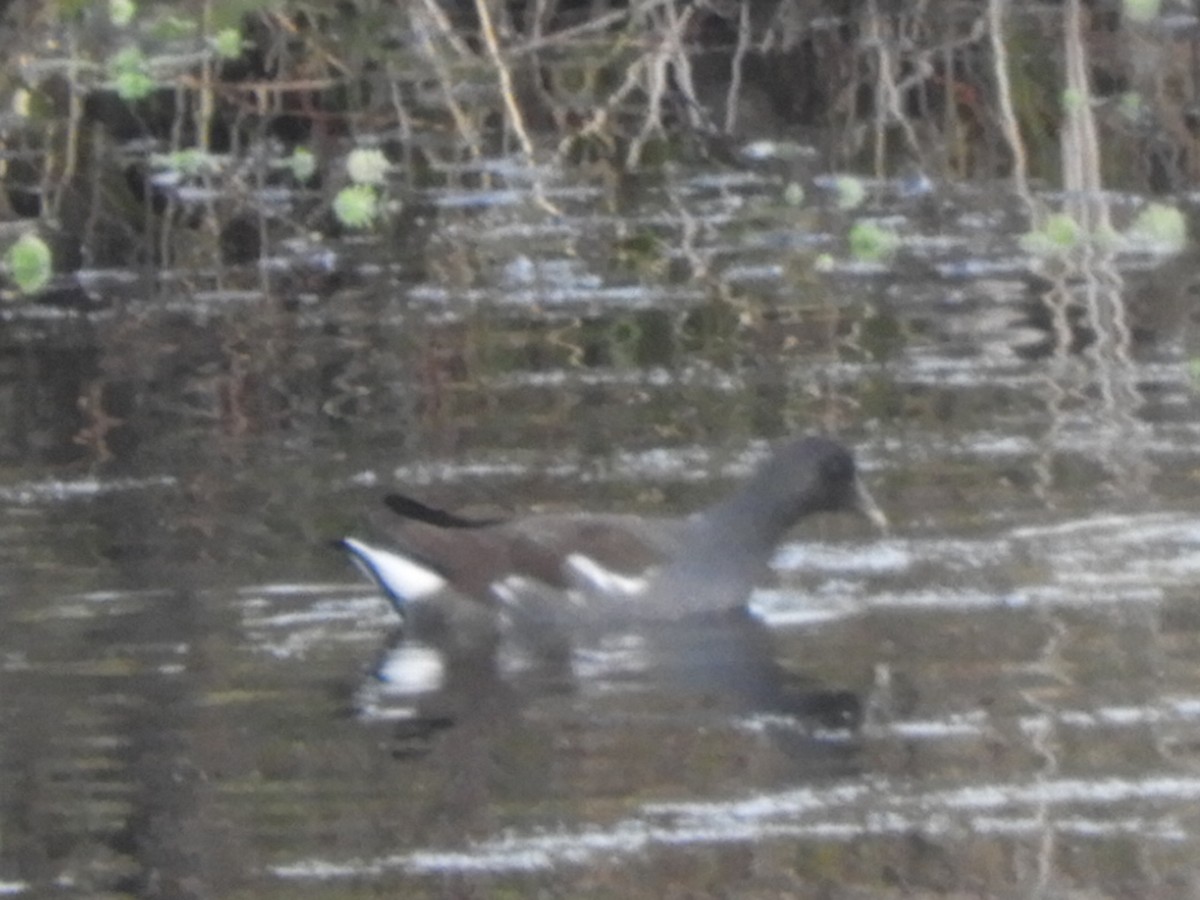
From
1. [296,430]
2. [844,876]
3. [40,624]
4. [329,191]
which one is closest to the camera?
[844,876]

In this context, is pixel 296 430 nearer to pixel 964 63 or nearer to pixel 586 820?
pixel 586 820

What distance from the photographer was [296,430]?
1371 cm

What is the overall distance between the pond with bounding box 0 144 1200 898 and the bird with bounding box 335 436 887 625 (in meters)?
0.18

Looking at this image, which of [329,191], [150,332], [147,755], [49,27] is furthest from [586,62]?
[147,755]

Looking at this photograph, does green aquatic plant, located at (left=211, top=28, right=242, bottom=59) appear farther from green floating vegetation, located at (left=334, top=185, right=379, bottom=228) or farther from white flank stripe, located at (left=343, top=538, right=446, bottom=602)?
white flank stripe, located at (left=343, top=538, right=446, bottom=602)

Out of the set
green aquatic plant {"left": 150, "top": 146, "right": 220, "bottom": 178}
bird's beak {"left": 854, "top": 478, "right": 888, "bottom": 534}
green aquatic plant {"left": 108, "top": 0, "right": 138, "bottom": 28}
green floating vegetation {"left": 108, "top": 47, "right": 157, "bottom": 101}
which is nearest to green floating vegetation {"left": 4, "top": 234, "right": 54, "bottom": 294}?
green floating vegetation {"left": 108, "top": 47, "right": 157, "bottom": 101}

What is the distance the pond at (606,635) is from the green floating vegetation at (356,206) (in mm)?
556

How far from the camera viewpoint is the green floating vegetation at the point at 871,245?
1741cm

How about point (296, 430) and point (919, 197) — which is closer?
point (296, 430)

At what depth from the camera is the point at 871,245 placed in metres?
17.4

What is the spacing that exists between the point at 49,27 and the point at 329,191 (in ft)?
7.34

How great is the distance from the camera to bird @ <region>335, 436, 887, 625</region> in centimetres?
1119

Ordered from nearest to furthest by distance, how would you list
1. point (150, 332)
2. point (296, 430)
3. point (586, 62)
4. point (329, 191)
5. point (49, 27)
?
point (296, 430) < point (150, 332) < point (49, 27) < point (329, 191) < point (586, 62)

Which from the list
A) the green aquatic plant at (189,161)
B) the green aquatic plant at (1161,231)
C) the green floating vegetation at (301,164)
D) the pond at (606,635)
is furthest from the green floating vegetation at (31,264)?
the green aquatic plant at (1161,231)
